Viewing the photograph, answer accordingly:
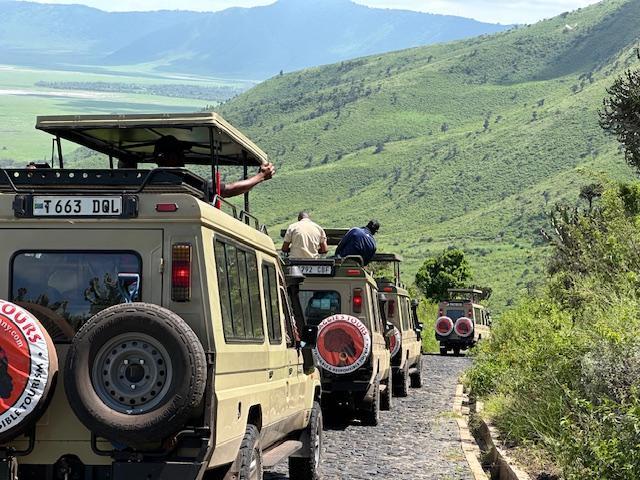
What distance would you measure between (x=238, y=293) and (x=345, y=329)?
7374 millimetres

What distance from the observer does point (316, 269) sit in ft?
52.9

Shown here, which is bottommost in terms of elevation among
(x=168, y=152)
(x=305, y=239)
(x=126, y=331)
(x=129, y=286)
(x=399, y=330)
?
(x=126, y=331)

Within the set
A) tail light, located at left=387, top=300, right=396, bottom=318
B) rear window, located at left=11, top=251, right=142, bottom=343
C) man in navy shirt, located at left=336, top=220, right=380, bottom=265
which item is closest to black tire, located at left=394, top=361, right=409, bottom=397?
tail light, located at left=387, top=300, right=396, bottom=318

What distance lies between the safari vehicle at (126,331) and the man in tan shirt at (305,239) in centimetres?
764

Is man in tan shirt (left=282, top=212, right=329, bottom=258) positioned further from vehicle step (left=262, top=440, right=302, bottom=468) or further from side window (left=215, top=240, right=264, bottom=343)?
side window (left=215, top=240, right=264, bottom=343)

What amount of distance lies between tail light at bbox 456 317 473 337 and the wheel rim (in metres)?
40.5

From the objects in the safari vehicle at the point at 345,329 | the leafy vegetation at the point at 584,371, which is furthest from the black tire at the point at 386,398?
the safari vehicle at the point at 345,329

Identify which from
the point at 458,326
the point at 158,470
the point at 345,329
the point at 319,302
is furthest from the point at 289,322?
the point at 458,326

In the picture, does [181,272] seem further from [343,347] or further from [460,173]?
[460,173]

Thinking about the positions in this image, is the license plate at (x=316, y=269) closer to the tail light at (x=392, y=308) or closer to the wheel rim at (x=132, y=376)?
the tail light at (x=392, y=308)

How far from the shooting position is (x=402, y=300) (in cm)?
2362

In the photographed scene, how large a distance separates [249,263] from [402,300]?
14.8 metres

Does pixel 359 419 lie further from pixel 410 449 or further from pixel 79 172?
pixel 79 172

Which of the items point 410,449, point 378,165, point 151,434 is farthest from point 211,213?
point 378,165
